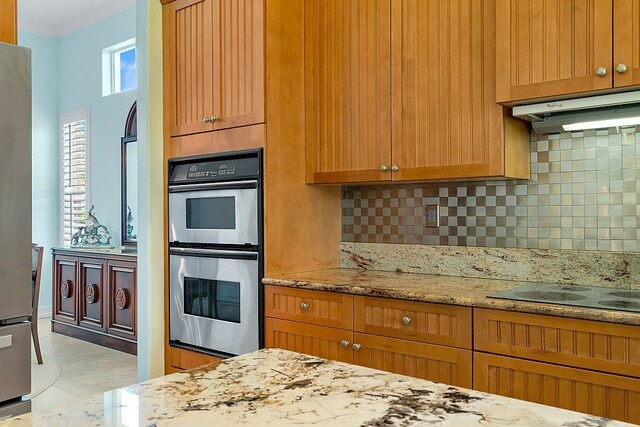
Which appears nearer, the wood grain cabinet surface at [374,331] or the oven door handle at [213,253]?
the wood grain cabinet surface at [374,331]

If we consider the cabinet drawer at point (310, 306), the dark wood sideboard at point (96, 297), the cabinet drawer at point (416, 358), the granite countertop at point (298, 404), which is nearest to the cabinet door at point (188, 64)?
the cabinet drawer at point (310, 306)

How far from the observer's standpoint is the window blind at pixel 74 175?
6.03m

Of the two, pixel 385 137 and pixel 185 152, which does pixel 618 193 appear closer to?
pixel 385 137

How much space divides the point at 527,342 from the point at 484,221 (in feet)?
2.89

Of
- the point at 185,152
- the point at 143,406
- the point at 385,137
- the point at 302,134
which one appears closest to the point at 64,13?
the point at 185,152

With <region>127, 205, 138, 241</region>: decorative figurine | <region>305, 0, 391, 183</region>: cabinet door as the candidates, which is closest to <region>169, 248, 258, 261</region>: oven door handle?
<region>305, 0, 391, 183</region>: cabinet door

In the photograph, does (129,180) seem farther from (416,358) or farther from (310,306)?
(416,358)

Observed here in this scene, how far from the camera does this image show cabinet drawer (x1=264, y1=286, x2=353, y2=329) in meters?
2.47

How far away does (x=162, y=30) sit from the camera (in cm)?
327

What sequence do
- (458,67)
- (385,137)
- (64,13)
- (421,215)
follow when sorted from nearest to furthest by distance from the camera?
(458,67), (385,137), (421,215), (64,13)

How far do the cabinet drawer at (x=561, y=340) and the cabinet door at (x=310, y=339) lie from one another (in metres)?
0.64

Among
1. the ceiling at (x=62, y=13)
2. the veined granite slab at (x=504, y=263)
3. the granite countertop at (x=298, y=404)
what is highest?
the ceiling at (x=62, y=13)

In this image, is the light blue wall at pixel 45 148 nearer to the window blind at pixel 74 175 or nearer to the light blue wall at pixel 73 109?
the light blue wall at pixel 73 109

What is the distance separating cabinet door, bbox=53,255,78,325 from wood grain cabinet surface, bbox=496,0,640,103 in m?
4.34
